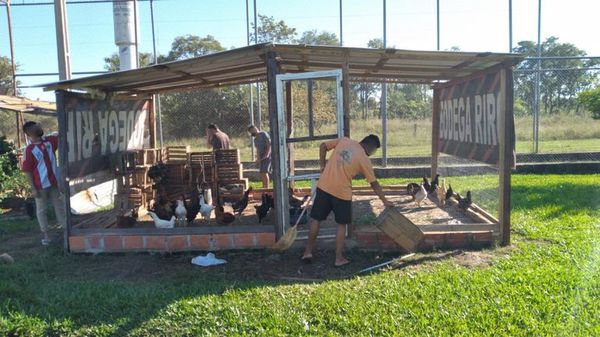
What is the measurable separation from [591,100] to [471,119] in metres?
8.85

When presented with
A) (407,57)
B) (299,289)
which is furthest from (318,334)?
(407,57)

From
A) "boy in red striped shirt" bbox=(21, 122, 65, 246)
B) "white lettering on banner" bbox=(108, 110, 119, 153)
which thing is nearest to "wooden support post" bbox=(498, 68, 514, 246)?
"boy in red striped shirt" bbox=(21, 122, 65, 246)

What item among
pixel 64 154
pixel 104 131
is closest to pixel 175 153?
pixel 104 131

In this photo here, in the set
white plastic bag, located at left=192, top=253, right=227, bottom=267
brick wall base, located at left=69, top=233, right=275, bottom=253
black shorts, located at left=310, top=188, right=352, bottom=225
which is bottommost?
white plastic bag, located at left=192, top=253, right=227, bottom=267

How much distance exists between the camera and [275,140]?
6.40m

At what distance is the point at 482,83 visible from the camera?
748cm

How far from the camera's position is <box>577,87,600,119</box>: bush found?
1458 centimetres

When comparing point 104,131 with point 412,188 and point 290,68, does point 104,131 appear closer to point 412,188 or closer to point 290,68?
point 290,68

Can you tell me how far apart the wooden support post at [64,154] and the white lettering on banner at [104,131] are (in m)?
0.31

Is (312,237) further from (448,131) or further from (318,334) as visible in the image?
(448,131)

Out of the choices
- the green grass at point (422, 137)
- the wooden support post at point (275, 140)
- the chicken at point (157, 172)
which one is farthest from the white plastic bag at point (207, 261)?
the green grass at point (422, 137)

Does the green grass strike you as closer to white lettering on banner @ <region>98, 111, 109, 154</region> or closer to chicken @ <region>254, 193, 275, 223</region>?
white lettering on banner @ <region>98, 111, 109, 154</region>

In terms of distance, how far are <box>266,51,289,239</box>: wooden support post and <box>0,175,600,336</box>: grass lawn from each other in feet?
1.93

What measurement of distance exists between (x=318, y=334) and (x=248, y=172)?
985cm
